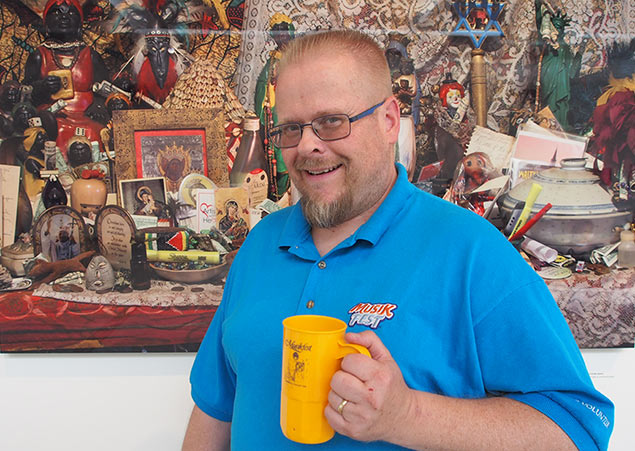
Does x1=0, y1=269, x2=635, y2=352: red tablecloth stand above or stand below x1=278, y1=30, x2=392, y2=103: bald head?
below

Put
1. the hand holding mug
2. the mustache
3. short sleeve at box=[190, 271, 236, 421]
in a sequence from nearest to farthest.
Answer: the hand holding mug < the mustache < short sleeve at box=[190, 271, 236, 421]

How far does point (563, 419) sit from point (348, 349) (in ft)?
1.09

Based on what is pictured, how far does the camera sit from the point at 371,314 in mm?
775

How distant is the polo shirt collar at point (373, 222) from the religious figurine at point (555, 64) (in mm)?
801

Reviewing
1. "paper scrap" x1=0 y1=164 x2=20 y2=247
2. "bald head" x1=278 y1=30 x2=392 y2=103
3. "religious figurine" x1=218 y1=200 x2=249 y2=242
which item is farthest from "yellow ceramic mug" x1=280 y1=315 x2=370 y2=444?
"paper scrap" x1=0 y1=164 x2=20 y2=247

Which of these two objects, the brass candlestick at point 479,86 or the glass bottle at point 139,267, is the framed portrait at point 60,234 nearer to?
the glass bottle at point 139,267

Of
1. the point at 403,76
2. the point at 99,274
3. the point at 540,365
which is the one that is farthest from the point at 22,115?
the point at 540,365

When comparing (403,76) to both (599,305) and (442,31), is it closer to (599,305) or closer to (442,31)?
(442,31)

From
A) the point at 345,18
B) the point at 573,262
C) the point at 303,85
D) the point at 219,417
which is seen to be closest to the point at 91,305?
the point at 219,417

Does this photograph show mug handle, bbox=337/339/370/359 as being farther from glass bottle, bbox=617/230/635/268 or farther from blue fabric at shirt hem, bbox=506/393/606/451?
glass bottle, bbox=617/230/635/268

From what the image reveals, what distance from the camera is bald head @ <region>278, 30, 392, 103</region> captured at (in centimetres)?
88

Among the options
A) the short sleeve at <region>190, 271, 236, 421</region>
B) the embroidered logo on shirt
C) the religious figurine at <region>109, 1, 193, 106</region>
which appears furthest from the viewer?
the religious figurine at <region>109, 1, 193, 106</region>

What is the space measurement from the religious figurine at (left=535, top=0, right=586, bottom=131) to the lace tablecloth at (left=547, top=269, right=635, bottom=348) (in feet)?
1.62

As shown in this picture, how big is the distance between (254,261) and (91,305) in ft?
2.64
